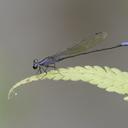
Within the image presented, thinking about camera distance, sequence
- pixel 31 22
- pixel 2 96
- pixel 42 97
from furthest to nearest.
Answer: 1. pixel 31 22
2. pixel 42 97
3. pixel 2 96

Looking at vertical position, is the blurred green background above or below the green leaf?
above

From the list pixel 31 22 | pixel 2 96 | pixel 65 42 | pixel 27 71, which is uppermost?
pixel 31 22

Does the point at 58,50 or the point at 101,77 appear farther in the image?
the point at 58,50

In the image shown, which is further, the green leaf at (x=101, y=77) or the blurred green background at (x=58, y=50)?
the blurred green background at (x=58, y=50)

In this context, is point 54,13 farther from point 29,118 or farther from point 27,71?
point 29,118

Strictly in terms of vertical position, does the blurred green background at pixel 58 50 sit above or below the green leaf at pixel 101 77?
above

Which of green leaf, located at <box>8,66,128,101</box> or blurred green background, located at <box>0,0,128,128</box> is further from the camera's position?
blurred green background, located at <box>0,0,128,128</box>

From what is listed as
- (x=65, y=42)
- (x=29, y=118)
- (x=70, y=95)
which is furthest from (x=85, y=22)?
(x=29, y=118)

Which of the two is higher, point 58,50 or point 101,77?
point 58,50
